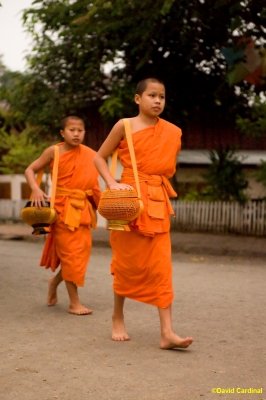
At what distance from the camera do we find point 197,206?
2081 centimetres

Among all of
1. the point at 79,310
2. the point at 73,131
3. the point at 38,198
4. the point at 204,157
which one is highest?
the point at 73,131

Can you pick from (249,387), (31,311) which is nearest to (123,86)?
(31,311)

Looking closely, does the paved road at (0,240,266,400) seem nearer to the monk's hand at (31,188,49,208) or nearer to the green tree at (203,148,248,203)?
the monk's hand at (31,188,49,208)

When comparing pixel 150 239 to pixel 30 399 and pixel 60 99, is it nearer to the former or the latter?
Result: pixel 30 399

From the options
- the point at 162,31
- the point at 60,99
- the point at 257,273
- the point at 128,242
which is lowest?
the point at 257,273

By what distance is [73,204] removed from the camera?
24.1 feet

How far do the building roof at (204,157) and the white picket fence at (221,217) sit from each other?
3.27m

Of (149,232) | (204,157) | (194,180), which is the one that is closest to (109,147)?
(149,232)

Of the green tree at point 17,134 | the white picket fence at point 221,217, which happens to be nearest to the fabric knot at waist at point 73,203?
the white picket fence at point 221,217

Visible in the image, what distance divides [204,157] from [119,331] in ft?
65.5

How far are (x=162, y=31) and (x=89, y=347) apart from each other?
1371cm

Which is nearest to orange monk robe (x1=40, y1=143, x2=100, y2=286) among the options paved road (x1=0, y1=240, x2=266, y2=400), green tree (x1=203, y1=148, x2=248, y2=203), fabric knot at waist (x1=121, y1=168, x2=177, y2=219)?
paved road (x1=0, y1=240, x2=266, y2=400)

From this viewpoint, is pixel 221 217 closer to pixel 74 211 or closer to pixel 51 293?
pixel 51 293

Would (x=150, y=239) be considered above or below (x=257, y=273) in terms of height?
above
